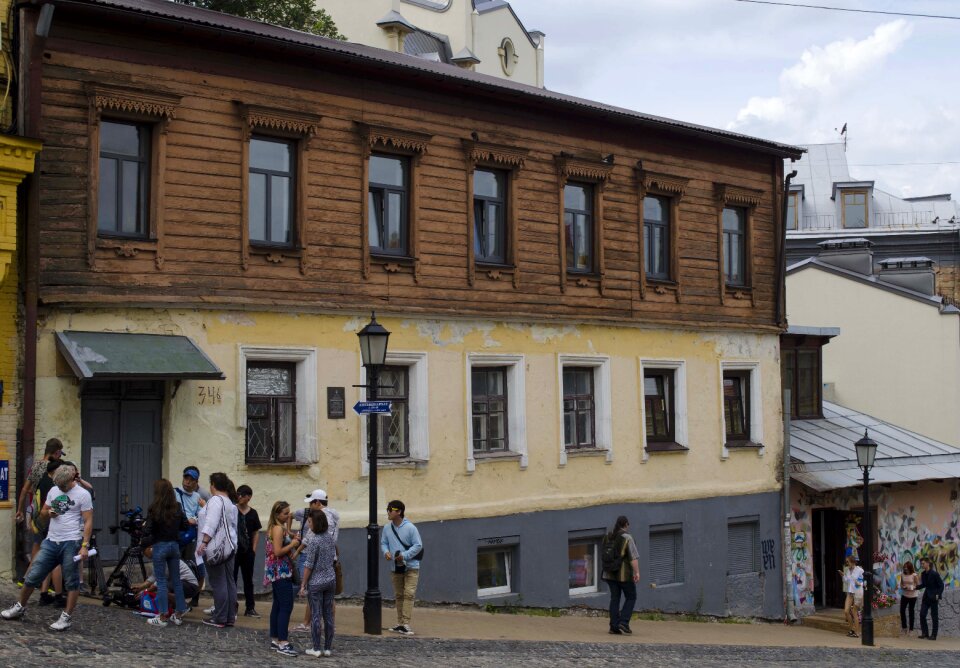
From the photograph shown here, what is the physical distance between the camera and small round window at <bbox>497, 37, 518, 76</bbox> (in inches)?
2235

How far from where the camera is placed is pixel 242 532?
16.1m

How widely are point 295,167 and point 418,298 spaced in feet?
9.40

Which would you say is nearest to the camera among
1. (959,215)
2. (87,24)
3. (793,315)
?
(87,24)

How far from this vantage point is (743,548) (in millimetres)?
26891

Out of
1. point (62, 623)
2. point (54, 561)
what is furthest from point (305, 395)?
point (62, 623)

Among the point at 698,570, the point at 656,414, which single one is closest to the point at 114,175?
the point at 656,414

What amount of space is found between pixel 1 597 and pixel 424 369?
24.8ft

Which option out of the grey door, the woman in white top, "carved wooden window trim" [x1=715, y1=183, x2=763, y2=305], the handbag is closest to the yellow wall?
"carved wooden window trim" [x1=715, y1=183, x2=763, y2=305]

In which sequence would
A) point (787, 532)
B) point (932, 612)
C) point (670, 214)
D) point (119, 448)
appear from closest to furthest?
1. point (119, 448)
2. point (670, 214)
3. point (787, 532)
4. point (932, 612)

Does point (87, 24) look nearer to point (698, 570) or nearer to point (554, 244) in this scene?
point (554, 244)

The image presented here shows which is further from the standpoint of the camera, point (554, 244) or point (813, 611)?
point (813, 611)

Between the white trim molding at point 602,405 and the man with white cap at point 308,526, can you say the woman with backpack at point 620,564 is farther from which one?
the man with white cap at point 308,526

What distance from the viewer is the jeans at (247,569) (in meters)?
16.3

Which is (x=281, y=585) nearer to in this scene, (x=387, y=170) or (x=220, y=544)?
(x=220, y=544)
